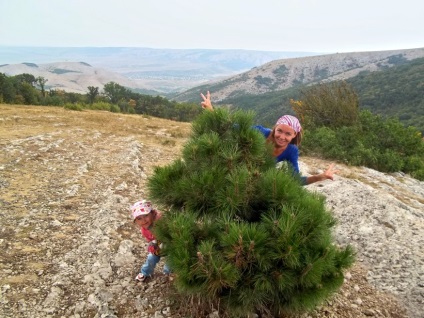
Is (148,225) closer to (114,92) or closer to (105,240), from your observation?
(105,240)

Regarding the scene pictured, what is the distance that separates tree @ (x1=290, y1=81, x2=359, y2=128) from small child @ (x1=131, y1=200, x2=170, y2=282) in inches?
689

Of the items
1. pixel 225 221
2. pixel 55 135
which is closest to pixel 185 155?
pixel 225 221

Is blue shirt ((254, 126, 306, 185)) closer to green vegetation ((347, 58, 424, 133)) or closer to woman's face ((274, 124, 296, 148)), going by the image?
woman's face ((274, 124, 296, 148))

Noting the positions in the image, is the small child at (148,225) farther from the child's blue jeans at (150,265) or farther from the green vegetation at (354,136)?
the green vegetation at (354,136)

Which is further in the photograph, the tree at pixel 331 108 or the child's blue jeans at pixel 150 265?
the tree at pixel 331 108

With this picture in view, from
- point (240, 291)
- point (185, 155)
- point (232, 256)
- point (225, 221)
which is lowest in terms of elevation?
point (240, 291)

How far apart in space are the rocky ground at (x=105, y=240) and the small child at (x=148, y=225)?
162mm

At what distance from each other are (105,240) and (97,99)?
5255cm

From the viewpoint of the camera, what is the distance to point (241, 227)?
109 inches

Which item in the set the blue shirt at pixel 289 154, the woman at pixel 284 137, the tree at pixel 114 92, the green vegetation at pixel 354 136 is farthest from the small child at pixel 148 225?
the tree at pixel 114 92

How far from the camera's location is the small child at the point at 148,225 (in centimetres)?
425

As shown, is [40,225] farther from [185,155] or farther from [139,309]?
[185,155]

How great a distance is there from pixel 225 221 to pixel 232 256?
0.32m

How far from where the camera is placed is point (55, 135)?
1321 centimetres
